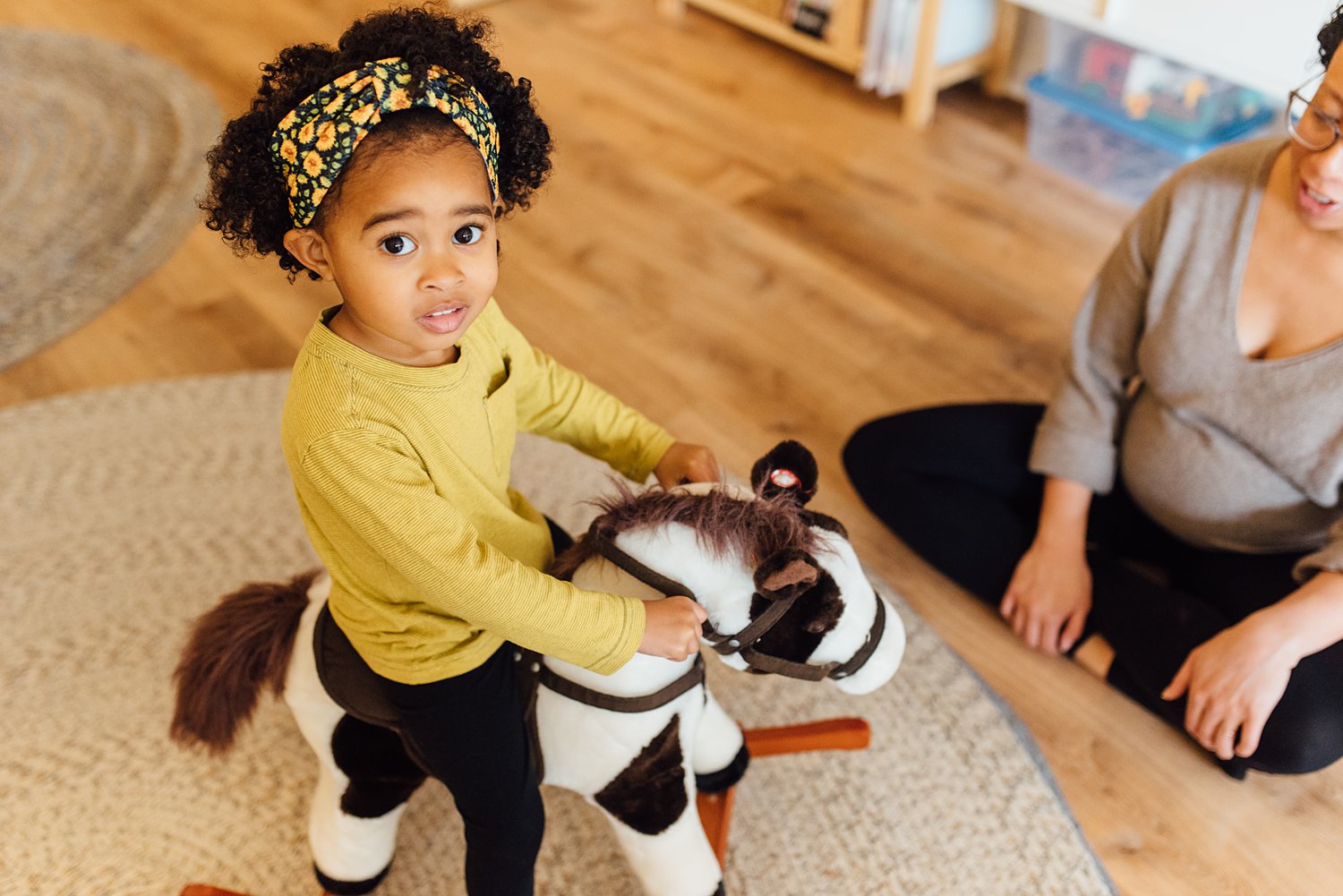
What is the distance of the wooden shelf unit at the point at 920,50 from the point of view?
2051 millimetres

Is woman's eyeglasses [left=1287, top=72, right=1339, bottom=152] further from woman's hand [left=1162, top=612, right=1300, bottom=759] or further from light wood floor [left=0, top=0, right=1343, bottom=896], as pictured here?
light wood floor [left=0, top=0, right=1343, bottom=896]

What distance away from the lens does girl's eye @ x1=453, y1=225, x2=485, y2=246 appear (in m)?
0.73

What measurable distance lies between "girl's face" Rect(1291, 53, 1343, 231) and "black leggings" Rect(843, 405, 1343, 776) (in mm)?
361

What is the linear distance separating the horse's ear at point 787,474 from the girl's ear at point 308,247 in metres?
0.34

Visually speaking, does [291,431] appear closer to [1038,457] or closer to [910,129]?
[1038,457]

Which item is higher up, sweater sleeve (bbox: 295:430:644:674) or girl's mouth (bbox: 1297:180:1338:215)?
girl's mouth (bbox: 1297:180:1338:215)

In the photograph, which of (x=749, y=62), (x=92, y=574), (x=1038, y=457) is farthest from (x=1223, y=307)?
(x=749, y=62)

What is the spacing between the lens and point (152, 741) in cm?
117

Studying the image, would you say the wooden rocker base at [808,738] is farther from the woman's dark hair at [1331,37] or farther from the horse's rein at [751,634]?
the woman's dark hair at [1331,37]

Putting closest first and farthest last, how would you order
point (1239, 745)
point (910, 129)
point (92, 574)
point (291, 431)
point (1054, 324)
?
1. point (291, 431)
2. point (1239, 745)
3. point (92, 574)
4. point (1054, 324)
5. point (910, 129)

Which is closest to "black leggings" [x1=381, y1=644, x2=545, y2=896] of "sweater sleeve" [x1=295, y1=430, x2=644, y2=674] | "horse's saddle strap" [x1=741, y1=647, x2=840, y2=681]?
"sweater sleeve" [x1=295, y1=430, x2=644, y2=674]

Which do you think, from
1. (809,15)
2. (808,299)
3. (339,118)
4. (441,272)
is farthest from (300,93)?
(809,15)

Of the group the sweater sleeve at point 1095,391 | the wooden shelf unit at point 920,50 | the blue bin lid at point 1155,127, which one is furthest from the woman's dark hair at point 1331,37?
the wooden shelf unit at point 920,50

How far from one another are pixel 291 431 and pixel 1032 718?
865 mm
